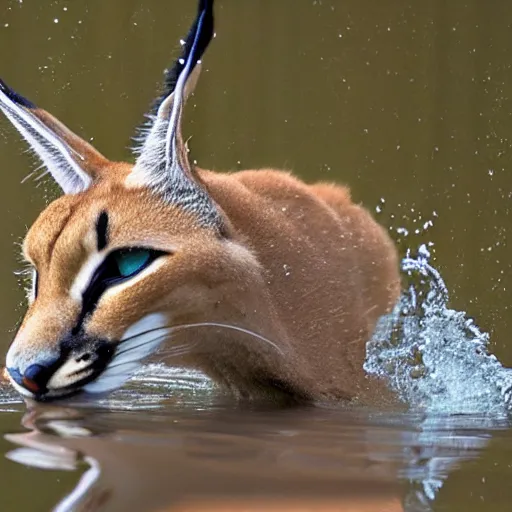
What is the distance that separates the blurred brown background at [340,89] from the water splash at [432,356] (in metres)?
1.68

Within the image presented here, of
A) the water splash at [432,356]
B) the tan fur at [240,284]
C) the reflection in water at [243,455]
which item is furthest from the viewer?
the water splash at [432,356]

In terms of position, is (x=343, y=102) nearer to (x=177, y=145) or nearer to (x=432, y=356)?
(x=432, y=356)

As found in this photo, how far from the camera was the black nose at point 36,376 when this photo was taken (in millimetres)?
2281

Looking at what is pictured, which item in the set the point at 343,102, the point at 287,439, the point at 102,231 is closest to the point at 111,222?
the point at 102,231

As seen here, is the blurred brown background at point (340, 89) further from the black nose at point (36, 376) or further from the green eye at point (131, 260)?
the black nose at point (36, 376)

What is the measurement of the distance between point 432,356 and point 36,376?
1.34 m

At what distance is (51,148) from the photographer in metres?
2.77

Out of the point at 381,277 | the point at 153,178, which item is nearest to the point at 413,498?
the point at 153,178

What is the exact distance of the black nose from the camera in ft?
7.48

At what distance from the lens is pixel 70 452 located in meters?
1.75

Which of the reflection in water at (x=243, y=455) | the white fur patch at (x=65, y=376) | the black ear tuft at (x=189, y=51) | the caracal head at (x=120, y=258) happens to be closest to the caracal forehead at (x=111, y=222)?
the caracal head at (x=120, y=258)

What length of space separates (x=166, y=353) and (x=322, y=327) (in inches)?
20.4

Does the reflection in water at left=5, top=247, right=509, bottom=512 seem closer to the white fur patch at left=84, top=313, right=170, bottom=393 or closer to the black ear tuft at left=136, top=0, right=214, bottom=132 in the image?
the white fur patch at left=84, top=313, right=170, bottom=393

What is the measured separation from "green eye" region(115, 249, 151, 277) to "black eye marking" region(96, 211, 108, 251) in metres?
0.04
